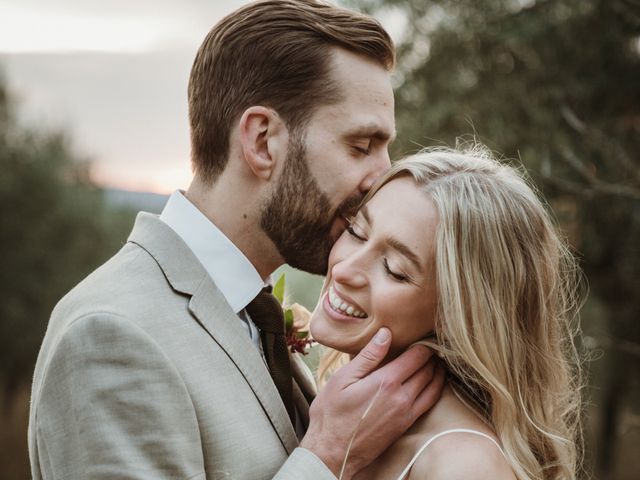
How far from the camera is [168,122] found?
16.7 meters

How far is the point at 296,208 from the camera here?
3.02m

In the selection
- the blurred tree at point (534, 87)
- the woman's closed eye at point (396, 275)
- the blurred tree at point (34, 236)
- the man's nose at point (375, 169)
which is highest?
the man's nose at point (375, 169)

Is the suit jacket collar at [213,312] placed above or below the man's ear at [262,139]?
below

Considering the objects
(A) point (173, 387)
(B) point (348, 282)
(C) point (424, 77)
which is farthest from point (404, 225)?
(C) point (424, 77)

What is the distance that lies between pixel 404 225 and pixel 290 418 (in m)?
0.83

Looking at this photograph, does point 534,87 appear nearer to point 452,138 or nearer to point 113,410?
point 452,138

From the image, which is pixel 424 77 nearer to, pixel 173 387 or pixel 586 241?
pixel 586 241

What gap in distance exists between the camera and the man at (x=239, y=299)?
223cm

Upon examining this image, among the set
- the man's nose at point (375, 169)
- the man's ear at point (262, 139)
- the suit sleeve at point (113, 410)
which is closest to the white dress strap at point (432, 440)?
the suit sleeve at point (113, 410)

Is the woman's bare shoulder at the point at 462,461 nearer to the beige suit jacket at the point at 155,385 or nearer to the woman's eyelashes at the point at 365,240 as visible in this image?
the beige suit jacket at the point at 155,385

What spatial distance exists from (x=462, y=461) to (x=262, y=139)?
140 cm

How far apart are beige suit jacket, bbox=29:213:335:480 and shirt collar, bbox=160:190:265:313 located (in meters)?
0.13

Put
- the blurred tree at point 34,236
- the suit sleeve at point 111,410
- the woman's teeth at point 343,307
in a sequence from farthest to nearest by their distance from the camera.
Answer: the blurred tree at point 34,236 → the woman's teeth at point 343,307 → the suit sleeve at point 111,410

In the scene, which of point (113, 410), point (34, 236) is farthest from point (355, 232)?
point (34, 236)
